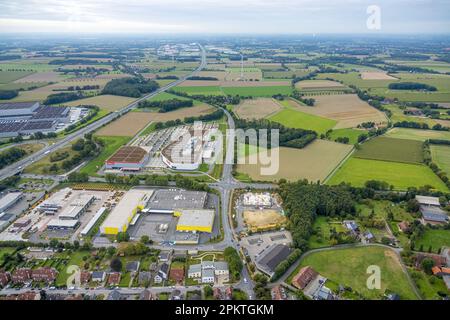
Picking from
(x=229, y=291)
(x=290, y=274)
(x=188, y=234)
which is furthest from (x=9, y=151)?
(x=290, y=274)

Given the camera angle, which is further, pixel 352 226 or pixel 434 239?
A: pixel 352 226

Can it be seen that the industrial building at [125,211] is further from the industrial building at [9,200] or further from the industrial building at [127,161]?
the industrial building at [9,200]

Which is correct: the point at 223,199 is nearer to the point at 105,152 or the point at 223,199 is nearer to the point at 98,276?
the point at 98,276

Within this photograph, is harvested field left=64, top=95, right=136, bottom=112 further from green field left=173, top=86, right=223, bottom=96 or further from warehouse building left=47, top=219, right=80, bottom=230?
warehouse building left=47, top=219, right=80, bottom=230

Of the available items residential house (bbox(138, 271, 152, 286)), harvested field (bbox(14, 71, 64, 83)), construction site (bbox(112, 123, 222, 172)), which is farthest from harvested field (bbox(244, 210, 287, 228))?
harvested field (bbox(14, 71, 64, 83))

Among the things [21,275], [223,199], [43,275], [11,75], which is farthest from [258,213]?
[11,75]
